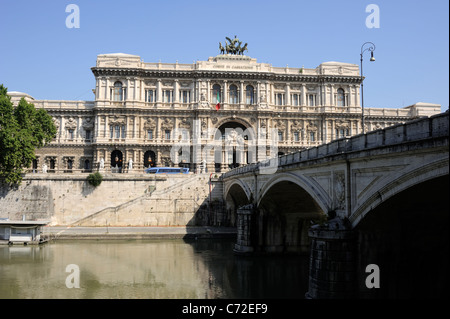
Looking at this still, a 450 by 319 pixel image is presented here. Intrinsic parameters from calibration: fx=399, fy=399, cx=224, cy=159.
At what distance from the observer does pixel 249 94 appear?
68.9 metres

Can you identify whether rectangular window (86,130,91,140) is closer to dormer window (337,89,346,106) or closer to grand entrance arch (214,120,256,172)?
grand entrance arch (214,120,256,172)

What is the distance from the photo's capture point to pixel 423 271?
64.1ft

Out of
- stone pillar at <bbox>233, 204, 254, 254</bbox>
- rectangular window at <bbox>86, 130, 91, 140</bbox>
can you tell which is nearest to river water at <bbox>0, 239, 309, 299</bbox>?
stone pillar at <bbox>233, 204, 254, 254</bbox>

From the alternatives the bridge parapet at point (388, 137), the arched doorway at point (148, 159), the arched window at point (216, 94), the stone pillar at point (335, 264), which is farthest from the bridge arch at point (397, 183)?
the arched window at point (216, 94)

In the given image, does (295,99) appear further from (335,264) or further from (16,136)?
(335,264)

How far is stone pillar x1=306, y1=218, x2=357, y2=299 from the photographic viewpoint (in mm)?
18641

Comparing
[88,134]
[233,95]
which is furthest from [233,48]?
[88,134]

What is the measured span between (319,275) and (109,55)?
2272 inches

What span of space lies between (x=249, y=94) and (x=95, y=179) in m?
29.8

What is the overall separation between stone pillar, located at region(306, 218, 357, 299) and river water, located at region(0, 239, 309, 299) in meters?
4.57

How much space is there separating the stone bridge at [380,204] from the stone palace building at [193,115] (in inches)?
1678

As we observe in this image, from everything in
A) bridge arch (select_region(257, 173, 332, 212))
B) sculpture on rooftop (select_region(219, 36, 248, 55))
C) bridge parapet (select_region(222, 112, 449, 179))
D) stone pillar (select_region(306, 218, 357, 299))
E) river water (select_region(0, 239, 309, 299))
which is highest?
sculpture on rooftop (select_region(219, 36, 248, 55))

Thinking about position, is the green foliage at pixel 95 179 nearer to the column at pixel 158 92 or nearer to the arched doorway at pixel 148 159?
the arched doorway at pixel 148 159
